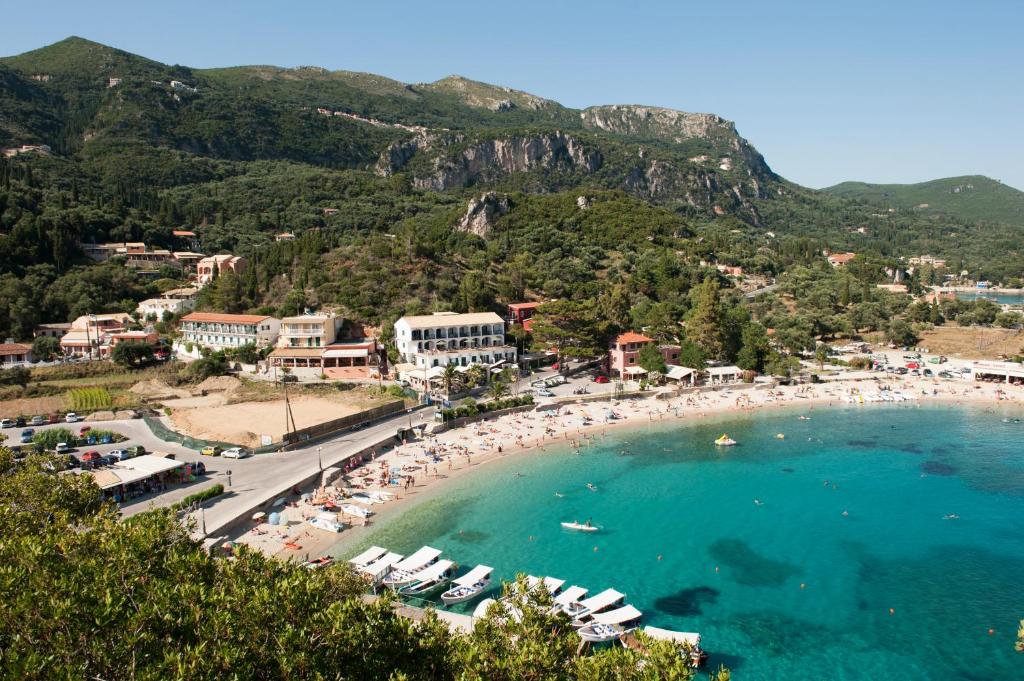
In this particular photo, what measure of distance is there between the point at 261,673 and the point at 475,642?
450 centimetres

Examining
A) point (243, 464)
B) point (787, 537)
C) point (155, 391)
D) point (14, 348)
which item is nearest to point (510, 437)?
point (243, 464)

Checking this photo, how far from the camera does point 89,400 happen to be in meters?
47.1

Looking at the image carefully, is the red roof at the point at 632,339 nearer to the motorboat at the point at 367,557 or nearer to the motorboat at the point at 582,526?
the motorboat at the point at 582,526

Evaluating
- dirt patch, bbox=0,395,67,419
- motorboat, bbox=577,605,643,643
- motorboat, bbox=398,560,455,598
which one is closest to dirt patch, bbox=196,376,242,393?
dirt patch, bbox=0,395,67,419

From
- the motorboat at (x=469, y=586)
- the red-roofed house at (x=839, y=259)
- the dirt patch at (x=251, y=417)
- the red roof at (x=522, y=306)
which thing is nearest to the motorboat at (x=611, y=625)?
the motorboat at (x=469, y=586)

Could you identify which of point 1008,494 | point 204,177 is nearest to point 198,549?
point 1008,494

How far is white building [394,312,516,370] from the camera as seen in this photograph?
55188 mm

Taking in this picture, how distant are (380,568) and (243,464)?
47.5 feet

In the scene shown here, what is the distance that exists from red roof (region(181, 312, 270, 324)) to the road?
55.9 ft

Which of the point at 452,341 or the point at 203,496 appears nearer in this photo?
the point at 203,496

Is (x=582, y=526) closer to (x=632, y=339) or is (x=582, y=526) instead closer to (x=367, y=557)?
(x=367, y=557)

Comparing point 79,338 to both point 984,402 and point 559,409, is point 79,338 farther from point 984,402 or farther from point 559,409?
point 984,402

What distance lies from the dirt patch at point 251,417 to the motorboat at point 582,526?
18.7 metres

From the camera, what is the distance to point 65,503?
2047 cm
